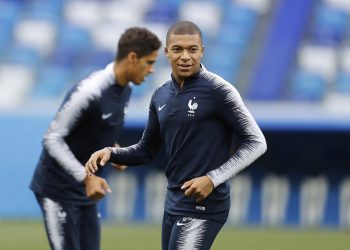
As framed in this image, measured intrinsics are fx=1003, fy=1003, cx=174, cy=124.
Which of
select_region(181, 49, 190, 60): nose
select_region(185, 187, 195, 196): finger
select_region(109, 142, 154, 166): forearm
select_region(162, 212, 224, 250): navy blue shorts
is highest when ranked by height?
select_region(181, 49, 190, 60): nose

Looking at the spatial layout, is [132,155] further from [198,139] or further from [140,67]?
[140,67]

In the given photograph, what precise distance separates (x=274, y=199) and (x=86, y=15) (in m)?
6.39

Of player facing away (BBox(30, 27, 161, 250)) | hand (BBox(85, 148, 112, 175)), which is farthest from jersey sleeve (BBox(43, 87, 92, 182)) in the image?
hand (BBox(85, 148, 112, 175))

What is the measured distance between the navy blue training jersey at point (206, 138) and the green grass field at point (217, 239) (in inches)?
256

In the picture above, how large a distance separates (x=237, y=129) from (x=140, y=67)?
6.12ft

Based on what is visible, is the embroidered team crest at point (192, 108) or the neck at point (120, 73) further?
the neck at point (120, 73)

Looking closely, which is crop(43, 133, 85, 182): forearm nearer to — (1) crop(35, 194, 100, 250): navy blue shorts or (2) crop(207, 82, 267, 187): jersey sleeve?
(1) crop(35, 194, 100, 250): navy blue shorts

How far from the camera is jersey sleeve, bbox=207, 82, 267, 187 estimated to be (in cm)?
625

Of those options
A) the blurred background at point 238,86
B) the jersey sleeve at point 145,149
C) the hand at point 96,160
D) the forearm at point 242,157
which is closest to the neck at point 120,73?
the jersey sleeve at point 145,149

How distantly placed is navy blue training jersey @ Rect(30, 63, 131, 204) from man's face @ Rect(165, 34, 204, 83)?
1.45 metres

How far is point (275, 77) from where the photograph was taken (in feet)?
61.3

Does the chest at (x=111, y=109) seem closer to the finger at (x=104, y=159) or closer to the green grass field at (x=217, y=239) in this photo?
the finger at (x=104, y=159)

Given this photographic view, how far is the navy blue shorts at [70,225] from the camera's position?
7.67 m

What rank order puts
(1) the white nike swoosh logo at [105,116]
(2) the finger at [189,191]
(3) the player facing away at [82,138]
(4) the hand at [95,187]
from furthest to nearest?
(1) the white nike swoosh logo at [105,116] → (3) the player facing away at [82,138] → (4) the hand at [95,187] → (2) the finger at [189,191]
